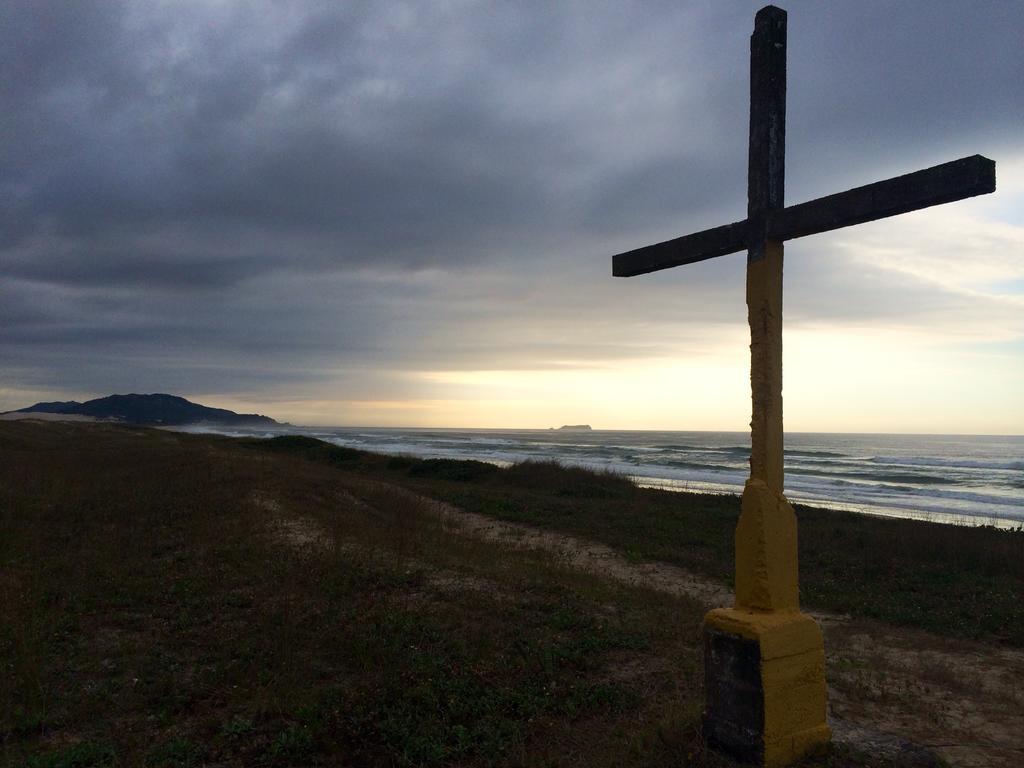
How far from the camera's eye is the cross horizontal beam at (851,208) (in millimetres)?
3094

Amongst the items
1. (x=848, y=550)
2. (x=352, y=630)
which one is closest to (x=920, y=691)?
(x=352, y=630)

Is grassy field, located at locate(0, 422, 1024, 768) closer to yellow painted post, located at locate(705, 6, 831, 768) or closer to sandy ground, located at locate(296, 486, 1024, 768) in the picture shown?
yellow painted post, located at locate(705, 6, 831, 768)

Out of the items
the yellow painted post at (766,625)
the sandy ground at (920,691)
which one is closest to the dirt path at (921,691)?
the sandy ground at (920,691)

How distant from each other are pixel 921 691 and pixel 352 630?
4.75 m

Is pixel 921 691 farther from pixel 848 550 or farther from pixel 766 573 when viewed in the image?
pixel 848 550

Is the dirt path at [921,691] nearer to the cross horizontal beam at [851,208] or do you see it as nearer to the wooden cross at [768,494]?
the wooden cross at [768,494]

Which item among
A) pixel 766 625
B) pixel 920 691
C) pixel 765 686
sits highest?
pixel 766 625

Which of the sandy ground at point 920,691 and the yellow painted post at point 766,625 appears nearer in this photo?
the yellow painted post at point 766,625

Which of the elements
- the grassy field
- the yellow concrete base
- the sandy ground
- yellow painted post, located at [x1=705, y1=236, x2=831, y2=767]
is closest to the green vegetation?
the grassy field

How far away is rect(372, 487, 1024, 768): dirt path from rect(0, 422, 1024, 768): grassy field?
643mm

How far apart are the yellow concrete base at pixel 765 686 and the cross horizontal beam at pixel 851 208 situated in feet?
7.08

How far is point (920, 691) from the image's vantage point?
5.38 meters

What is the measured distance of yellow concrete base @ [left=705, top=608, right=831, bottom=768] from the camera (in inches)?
139

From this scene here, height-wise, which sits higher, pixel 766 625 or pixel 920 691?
pixel 766 625
